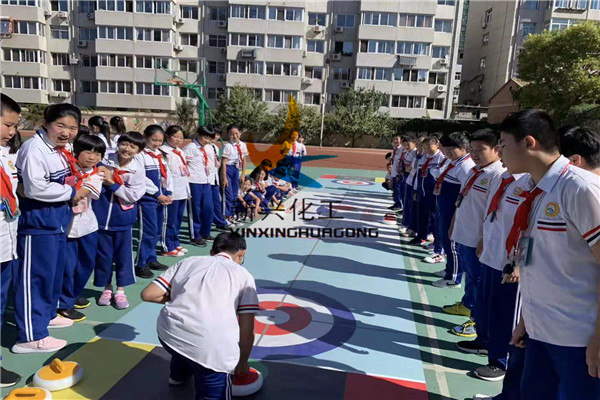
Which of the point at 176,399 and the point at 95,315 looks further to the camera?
the point at 95,315

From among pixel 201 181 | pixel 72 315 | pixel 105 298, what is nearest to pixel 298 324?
pixel 105 298

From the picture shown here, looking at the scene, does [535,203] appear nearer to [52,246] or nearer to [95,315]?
[52,246]

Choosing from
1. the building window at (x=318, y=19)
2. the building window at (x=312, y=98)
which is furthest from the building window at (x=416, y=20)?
the building window at (x=312, y=98)

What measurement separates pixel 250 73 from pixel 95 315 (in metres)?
37.0

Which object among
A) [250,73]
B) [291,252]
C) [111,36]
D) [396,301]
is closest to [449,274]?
[396,301]

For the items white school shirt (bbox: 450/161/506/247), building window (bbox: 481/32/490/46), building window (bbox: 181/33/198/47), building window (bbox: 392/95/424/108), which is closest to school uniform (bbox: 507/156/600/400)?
white school shirt (bbox: 450/161/506/247)

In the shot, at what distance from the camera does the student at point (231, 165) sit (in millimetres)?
7762

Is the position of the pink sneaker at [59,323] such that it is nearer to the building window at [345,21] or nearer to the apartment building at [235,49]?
the apartment building at [235,49]

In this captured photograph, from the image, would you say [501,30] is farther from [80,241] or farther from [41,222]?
[41,222]

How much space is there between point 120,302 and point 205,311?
225cm

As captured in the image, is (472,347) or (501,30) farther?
(501,30)

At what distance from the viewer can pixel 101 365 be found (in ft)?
10.8

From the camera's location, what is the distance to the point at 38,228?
347 centimetres

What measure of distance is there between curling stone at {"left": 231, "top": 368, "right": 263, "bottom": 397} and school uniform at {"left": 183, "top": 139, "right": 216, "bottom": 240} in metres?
4.03
